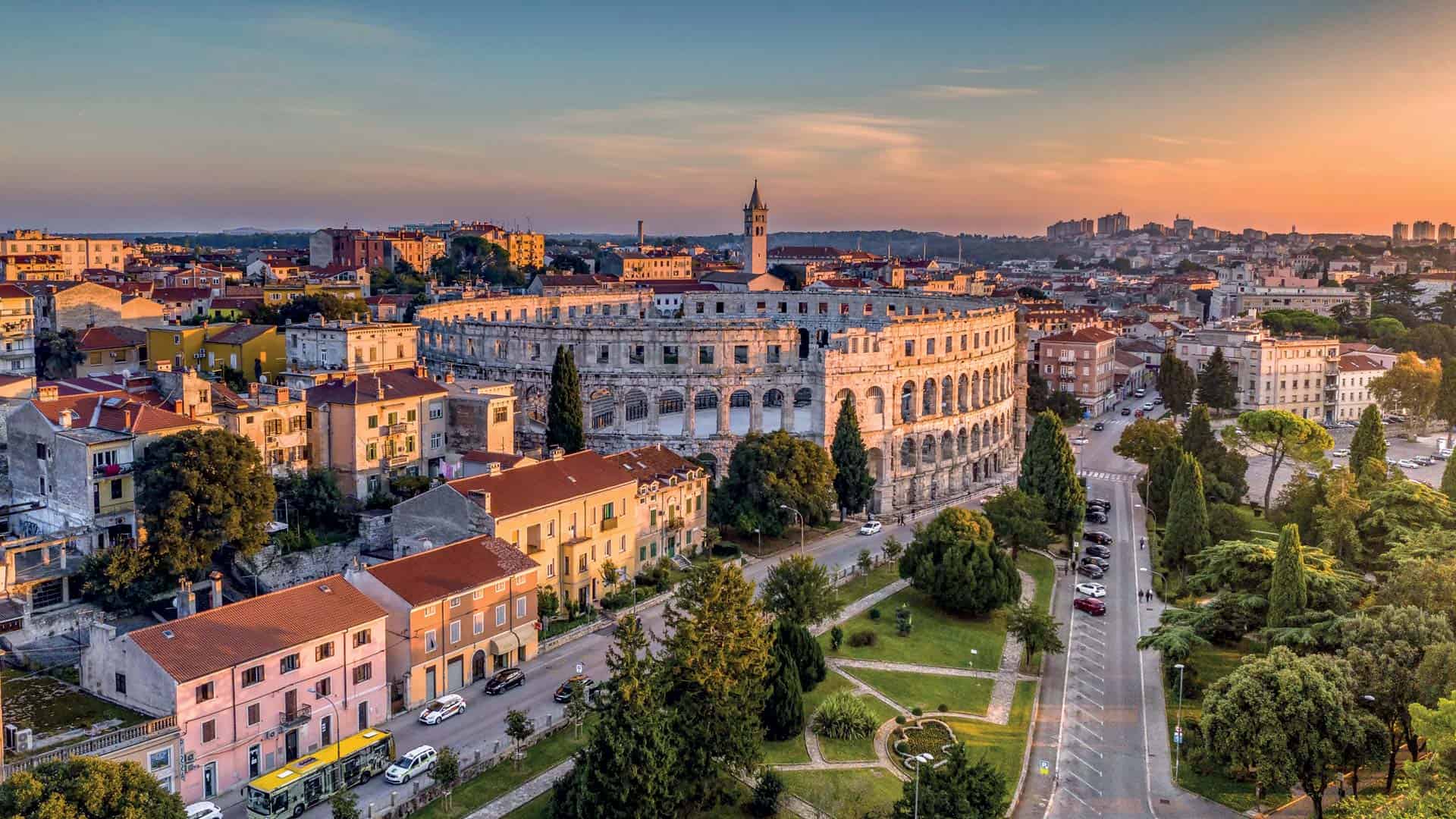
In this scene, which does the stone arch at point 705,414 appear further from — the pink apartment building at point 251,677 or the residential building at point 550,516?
the pink apartment building at point 251,677

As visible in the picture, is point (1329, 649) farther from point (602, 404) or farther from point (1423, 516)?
point (602, 404)

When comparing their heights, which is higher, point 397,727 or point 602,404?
point 602,404

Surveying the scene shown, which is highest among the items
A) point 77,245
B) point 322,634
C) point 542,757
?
point 77,245

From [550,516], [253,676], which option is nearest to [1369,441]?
[550,516]

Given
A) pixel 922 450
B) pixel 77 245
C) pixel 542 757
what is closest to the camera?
pixel 542 757

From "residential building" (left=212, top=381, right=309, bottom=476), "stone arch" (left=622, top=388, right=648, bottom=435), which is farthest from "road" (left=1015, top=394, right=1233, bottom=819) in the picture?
"residential building" (left=212, top=381, right=309, bottom=476)

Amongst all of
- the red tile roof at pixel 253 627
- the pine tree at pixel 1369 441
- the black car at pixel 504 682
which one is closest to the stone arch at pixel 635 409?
the black car at pixel 504 682

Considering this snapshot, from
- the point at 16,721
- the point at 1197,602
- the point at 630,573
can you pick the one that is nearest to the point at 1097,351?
A: the point at 1197,602
